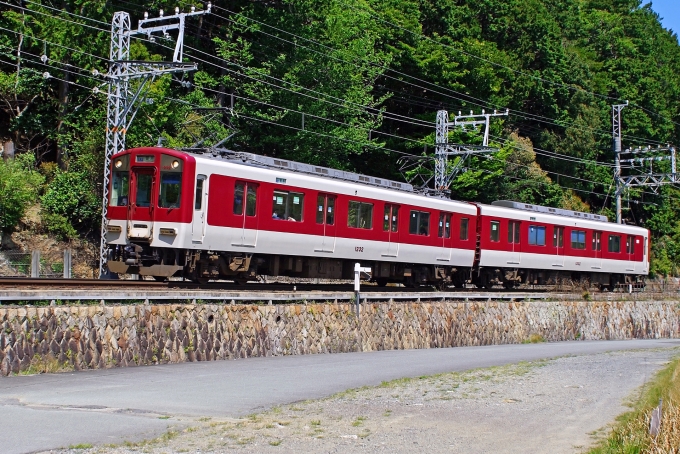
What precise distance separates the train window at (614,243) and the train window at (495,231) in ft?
30.1

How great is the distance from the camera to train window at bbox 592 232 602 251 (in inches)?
1464

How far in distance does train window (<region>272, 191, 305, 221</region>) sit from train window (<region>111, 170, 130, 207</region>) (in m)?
3.67

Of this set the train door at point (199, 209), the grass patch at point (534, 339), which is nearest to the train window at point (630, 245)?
the grass patch at point (534, 339)

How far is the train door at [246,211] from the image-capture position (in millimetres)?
20766

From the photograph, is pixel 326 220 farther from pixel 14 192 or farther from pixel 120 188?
pixel 14 192

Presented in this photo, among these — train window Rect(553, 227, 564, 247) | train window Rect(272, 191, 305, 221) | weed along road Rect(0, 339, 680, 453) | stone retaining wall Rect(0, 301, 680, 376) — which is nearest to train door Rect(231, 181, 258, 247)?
train window Rect(272, 191, 305, 221)

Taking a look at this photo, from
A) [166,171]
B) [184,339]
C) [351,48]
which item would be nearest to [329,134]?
[351,48]

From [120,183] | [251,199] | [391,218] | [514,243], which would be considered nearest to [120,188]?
[120,183]

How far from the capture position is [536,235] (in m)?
33.5

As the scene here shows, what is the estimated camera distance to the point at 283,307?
1936cm

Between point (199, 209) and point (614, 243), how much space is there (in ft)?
80.5

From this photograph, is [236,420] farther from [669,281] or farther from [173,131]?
[669,281]

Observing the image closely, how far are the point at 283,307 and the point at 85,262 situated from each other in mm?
13322

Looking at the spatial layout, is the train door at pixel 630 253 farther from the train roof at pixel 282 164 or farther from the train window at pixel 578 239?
the train roof at pixel 282 164
